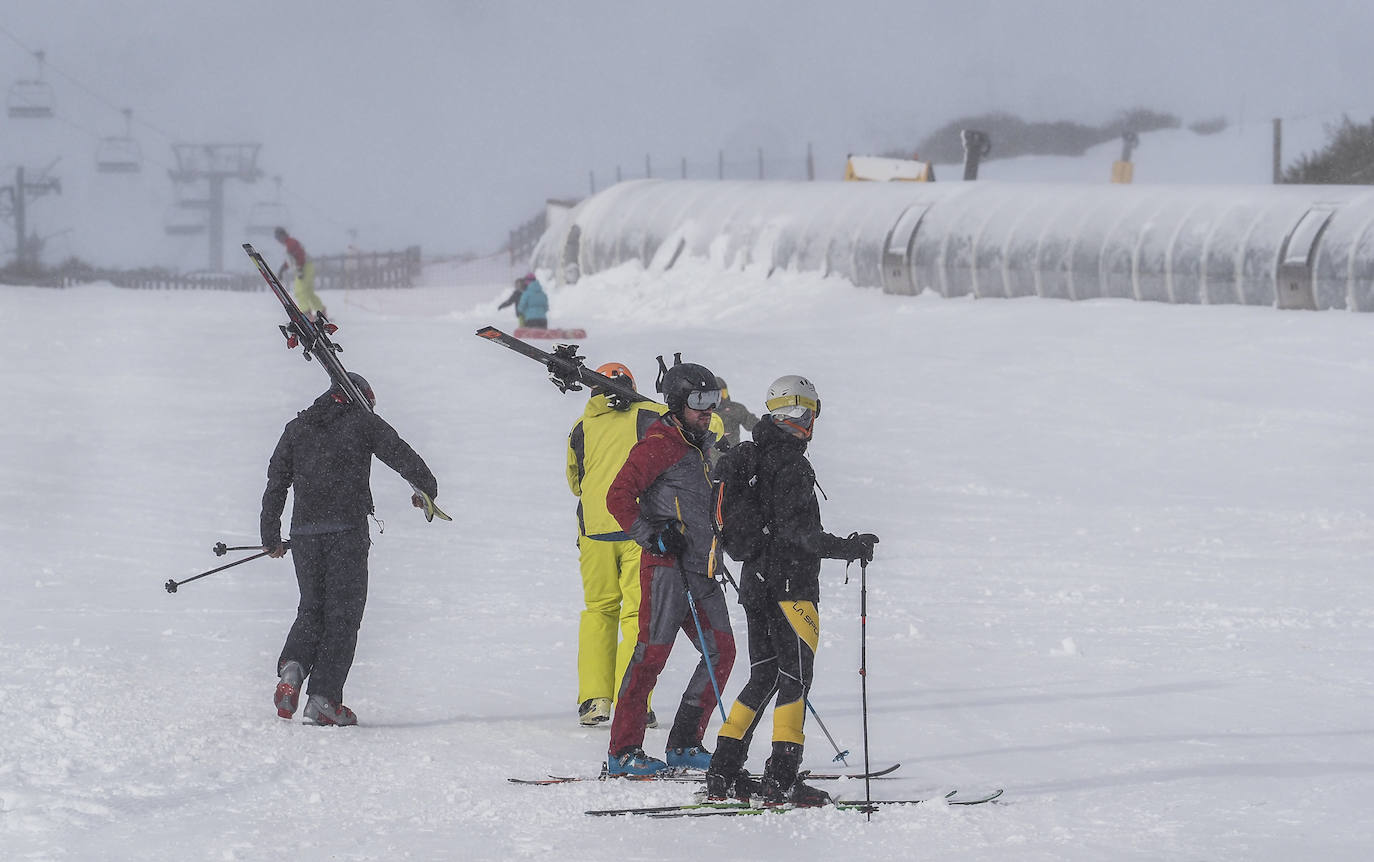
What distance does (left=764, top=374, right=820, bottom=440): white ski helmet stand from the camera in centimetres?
→ 603

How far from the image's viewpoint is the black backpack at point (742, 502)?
19.8 ft

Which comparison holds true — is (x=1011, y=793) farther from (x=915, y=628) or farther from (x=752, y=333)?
(x=752, y=333)

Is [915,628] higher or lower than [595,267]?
lower

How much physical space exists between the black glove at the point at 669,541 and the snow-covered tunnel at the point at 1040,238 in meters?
20.7

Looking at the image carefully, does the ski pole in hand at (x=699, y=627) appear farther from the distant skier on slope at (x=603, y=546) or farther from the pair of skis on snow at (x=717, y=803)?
the distant skier on slope at (x=603, y=546)

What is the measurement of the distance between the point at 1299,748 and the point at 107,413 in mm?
14960

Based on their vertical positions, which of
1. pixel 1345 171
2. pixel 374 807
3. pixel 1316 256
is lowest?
pixel 374 807

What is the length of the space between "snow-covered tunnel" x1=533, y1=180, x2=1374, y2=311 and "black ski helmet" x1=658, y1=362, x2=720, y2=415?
67.9 feet

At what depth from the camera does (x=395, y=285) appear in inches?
2141

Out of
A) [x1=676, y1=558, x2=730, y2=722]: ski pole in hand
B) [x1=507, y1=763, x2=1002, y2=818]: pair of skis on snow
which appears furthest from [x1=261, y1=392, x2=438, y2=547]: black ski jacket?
[x1=507, y1=763, x2=1002, y2=818]: pair of skis on snow

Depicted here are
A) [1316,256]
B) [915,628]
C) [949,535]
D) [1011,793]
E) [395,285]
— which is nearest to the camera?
[1011,793]

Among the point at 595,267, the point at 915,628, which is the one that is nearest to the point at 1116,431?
the point at 915,628

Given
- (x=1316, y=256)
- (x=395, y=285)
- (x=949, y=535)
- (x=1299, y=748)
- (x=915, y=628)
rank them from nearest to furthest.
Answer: (x=1299, y=748)
(x=915, y=628)
(x=949, y=535)
(x=1316, y=256)
(x=395, y=285)

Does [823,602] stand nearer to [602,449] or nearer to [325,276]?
[602,449]
